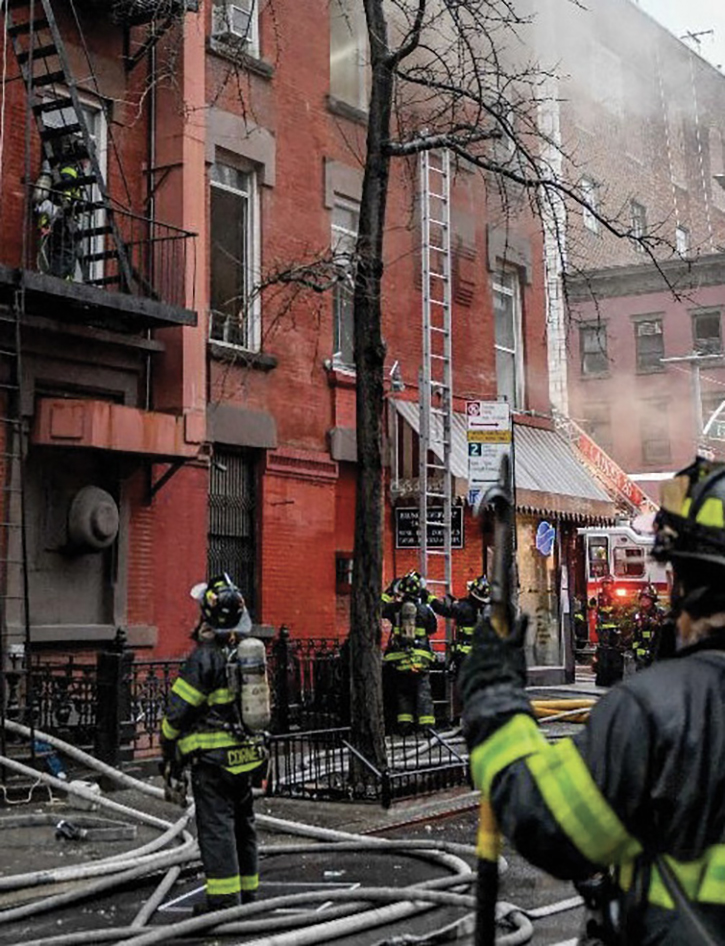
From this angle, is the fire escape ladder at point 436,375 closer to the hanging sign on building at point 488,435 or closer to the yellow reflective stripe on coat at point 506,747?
the hanging sign on building at point 488,435

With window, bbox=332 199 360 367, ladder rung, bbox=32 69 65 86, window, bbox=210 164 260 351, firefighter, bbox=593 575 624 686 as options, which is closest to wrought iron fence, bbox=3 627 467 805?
window, bbox=210 164 260 351

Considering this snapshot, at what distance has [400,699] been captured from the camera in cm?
1299

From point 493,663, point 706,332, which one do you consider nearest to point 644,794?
point 493,663

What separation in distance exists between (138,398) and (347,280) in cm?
323

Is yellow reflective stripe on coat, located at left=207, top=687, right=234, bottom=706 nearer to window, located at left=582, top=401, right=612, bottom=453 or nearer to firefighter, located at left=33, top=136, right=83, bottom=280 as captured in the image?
firefighter, located at left=33, top=136, right=83, bottom=280

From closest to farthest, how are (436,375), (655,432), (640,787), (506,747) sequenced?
(640,787) < (506,747) < (436,375) < (655,432)

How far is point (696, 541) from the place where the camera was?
2.20m

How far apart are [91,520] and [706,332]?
30.4 m

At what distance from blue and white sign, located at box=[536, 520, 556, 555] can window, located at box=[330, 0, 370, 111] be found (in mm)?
6671

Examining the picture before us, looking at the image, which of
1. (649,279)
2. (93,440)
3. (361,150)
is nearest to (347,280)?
(93,440)

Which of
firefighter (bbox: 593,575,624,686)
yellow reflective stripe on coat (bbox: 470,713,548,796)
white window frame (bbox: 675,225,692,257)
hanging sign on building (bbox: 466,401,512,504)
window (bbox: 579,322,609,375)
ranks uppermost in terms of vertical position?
white window frame (bbox: 675,225,692,257)

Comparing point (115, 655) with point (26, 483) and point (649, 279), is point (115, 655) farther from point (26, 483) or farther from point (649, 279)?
point (649, 279)

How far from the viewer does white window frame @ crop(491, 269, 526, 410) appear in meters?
18.9

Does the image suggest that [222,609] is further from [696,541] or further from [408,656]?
[408,656]
